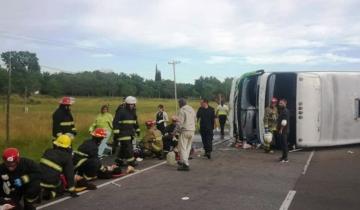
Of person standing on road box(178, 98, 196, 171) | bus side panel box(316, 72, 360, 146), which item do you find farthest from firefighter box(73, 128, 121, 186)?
bus side panel box(316, 72, 360, 146)

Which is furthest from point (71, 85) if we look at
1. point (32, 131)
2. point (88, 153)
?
point (88, 153)

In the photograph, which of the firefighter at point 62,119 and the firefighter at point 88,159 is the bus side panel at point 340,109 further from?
the firefighter at point 88,159

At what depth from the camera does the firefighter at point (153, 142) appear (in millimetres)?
14266

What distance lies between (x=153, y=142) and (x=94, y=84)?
65059 mm

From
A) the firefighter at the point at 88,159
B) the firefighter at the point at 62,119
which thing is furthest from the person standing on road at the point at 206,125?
the firefighter at the point at 88,159

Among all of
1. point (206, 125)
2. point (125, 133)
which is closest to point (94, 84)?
point (206, 125)

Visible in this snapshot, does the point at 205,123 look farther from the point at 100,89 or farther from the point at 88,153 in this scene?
the point at 100,89

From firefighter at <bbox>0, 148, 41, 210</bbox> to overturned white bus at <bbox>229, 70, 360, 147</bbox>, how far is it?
997 centimetres

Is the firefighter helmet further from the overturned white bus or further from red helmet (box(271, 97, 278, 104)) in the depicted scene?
red helmet (box(271, 97, 278, 104))

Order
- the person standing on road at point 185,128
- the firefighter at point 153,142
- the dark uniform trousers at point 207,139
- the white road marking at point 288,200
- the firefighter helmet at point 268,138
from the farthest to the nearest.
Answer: the firefighter helmet at point 268,138, the dark uniform trousers at point 207,139, the firefighter at point 153,142, the person standing on road at point 185,128, the white road marking at point 288,200

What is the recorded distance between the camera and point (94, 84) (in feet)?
256

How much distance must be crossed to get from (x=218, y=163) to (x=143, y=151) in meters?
2.25

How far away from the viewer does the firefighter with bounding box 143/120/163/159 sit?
46.8 ft

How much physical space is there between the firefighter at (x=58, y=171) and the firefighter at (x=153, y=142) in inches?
215
